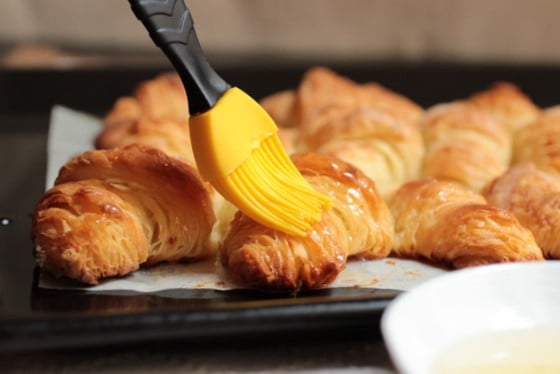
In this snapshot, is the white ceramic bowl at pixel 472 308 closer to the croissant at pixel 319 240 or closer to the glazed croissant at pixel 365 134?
the croissant at pixel 319 240

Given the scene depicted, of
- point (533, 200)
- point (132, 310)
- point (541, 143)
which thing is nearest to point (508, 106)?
point (541, 143)

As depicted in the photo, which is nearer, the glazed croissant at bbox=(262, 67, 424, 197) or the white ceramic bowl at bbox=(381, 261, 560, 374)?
the white ceramic bowl at bbox=(381, 261, 560, 374)

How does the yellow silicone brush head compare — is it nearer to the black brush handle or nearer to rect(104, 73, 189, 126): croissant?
the black brush handle

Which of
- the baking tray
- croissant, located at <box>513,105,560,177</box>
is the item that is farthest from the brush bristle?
croissant, located at <box>513,105,560,177</box>

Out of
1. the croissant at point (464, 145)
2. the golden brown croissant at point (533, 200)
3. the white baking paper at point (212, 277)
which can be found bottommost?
the white baking paper at point (212, 277)

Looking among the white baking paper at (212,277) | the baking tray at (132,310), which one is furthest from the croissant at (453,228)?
the baking tray at (132,310)
